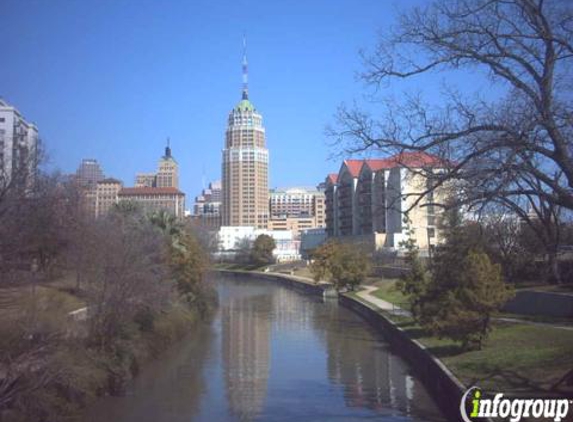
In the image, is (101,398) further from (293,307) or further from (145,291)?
(293,307)

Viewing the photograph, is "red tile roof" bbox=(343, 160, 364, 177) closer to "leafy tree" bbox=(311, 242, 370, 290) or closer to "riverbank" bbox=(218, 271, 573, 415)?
"leafy tree" bbox=(311, 242, 370, 290)

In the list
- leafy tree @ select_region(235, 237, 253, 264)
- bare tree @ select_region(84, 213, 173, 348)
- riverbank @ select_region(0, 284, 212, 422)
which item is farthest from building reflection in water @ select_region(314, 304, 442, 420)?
leafy tree @ select_region(235, 237, 253, 264)

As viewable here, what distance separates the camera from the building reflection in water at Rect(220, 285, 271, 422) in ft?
72.4

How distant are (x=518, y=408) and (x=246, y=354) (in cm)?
2069

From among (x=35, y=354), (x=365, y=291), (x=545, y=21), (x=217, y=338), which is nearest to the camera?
(x=545, y=21)

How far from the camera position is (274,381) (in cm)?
2575

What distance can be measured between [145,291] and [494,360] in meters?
15.9

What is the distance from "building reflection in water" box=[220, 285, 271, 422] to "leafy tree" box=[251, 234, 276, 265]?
61019 millimetres

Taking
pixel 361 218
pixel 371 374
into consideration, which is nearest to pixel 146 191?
pixel 361 218

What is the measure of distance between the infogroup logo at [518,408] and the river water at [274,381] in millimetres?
5455

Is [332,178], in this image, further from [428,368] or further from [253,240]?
[428,368]

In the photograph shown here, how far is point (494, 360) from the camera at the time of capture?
2173cm

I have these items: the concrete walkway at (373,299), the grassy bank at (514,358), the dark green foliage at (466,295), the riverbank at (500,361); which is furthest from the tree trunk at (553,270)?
the concrete walkway at (373,299)

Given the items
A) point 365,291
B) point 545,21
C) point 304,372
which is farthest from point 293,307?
point 545,21
